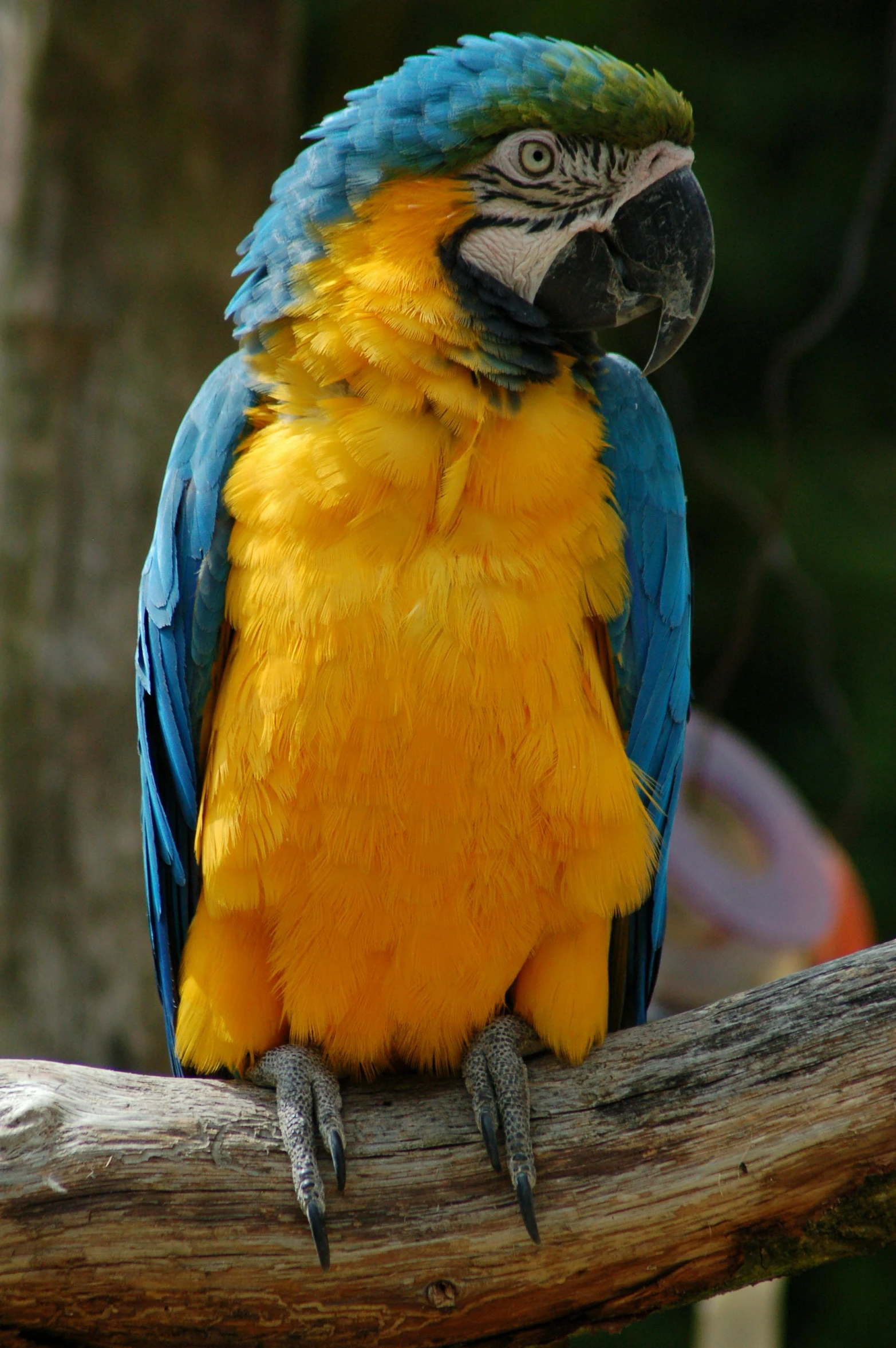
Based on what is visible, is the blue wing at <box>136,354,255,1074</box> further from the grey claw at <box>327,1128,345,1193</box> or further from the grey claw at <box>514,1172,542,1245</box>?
the grey claw at <box>514,1172,542,1245</box>

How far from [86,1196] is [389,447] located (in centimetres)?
118

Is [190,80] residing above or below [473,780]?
above

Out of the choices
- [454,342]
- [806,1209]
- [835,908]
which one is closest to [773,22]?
[835,908]

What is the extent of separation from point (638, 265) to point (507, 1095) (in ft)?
4.57

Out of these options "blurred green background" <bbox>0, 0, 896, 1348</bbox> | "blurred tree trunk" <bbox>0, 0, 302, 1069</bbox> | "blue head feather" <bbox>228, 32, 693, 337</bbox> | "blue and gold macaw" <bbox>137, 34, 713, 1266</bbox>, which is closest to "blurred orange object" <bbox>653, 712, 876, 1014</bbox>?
"blurred green background" <bbox>0, 0, 896, 1348</bbox>

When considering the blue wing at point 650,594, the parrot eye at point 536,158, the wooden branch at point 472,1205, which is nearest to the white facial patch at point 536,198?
the parrot eye at point 536,158

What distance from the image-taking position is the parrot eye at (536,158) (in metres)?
2.06

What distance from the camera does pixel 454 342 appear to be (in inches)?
78.5

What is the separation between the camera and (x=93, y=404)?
372 centimetres

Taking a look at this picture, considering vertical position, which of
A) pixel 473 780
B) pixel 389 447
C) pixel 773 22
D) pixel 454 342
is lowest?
pixel 473 780

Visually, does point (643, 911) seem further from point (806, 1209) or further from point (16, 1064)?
point (16, 1064)

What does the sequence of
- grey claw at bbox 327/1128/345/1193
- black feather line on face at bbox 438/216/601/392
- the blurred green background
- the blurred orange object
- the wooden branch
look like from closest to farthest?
the wooden branch → grey claw at bbox 327/1128/345/1193 → black feather line on face at bbox 438/216/601/392 → the blurred orange object → the blurred green background

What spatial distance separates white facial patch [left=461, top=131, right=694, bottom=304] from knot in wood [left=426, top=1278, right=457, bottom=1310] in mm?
1534

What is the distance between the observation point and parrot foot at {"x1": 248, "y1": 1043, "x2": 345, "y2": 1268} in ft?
6.07
